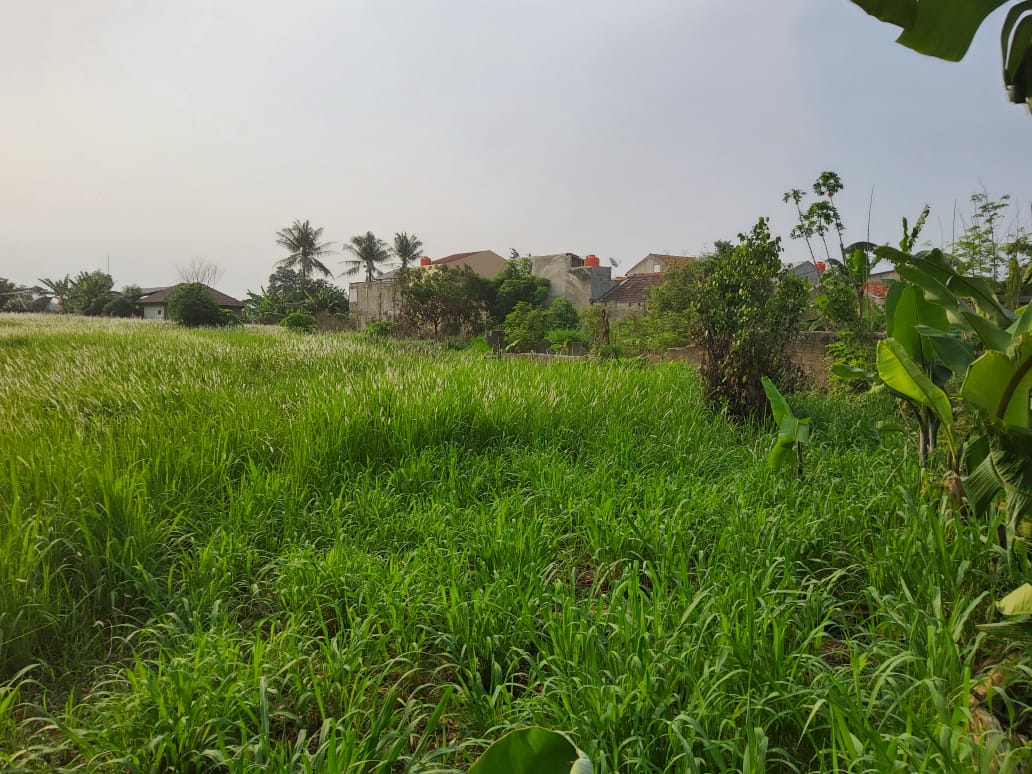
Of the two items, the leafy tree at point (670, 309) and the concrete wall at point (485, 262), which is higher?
the concrete wall at point (485, 262)

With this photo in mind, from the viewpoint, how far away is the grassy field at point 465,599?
58.5 inches

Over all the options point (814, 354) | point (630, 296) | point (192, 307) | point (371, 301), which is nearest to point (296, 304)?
point (371, 301)

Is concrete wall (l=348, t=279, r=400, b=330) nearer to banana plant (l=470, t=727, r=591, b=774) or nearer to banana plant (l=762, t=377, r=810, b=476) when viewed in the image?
banana plant (l=762, t=377, r=810, b=476)

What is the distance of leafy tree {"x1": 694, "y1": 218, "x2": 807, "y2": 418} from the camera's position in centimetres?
521

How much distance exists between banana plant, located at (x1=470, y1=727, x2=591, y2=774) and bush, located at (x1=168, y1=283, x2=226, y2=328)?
22.7m

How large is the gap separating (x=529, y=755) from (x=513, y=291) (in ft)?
80.4

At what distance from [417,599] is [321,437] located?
6.21 ft

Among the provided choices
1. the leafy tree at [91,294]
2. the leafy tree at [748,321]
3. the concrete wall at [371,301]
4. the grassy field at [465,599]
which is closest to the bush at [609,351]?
the leafy tree at [748,321]

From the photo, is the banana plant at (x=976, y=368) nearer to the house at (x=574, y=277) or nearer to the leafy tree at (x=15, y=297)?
the house at (x=574, y=277)

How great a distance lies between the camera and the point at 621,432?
13.7 feet

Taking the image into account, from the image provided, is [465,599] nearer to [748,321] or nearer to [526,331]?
[748,321]

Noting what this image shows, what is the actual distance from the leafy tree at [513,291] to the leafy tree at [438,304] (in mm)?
3675

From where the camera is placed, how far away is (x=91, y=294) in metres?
42.3

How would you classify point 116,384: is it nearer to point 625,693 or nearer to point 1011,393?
point 625,693
